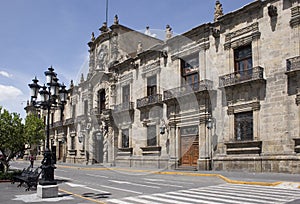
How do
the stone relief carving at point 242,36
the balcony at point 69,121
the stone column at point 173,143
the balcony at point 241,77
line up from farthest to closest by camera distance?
the balcony at point 69,121 → the stone column at point 173,143 → the stone relief carving at point 242,36 → the balcony at point 241,77

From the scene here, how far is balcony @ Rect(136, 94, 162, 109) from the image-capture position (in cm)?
2461

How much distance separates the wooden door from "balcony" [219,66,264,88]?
4407mm

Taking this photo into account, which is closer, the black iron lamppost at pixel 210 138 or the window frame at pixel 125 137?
the black iron lamppost at pixel 210 138

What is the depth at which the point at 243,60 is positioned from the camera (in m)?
19.1

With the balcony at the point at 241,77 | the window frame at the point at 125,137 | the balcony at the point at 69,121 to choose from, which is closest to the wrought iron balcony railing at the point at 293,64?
the balcony at the point at 241,77

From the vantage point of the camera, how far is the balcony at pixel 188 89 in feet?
66.8

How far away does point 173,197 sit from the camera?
1001 cm

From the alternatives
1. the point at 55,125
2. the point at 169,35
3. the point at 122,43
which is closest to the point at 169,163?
the point at 169,35

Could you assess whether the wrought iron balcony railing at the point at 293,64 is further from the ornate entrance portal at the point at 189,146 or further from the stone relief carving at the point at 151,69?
the stone relief carving at the point at 151,69

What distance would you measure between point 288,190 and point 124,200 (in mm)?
5733

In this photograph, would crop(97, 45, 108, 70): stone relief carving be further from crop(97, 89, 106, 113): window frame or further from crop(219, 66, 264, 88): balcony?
crop(219, 66, 264, 88): balcony

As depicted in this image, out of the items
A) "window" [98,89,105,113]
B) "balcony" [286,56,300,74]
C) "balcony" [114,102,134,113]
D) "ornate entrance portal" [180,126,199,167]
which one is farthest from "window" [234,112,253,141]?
"window" [98,89,105,113]

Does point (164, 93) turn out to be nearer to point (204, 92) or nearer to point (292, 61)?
point (204, 92)

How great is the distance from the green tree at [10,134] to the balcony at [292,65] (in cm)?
1404
